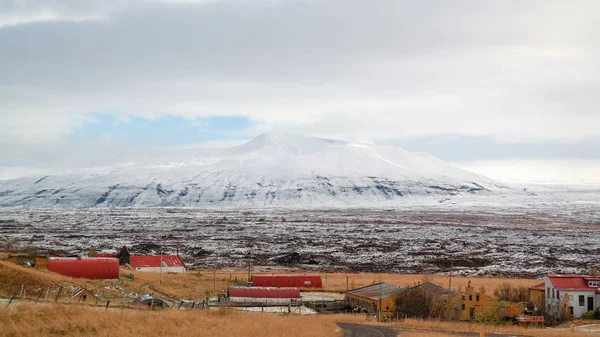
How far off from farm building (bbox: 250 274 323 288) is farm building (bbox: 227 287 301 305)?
628 centimetres

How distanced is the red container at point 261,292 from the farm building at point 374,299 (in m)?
4.51

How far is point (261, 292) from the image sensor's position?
50938 millimetres

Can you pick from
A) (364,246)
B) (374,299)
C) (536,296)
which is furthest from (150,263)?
(364,246)

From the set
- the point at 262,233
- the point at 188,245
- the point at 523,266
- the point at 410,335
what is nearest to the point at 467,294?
the point at 410,335

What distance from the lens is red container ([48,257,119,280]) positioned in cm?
4903

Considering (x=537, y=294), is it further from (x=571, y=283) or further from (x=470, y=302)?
(x=470, y=302)

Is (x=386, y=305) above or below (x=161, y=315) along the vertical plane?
below

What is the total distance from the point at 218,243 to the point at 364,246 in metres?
23.7

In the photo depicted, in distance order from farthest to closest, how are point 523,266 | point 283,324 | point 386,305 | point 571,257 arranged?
point 571,257, point 523,266, point 386,305, point 283,324

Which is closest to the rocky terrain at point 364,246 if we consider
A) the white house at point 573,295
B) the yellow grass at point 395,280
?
the yellow grass at point 395,280

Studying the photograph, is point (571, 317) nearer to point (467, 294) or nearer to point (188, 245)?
point (467, 294)

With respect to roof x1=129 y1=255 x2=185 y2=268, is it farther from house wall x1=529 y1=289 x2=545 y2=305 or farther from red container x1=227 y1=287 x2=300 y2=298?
house wall x1=529 y1=289 x2=545 y2=305

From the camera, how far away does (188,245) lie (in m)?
106

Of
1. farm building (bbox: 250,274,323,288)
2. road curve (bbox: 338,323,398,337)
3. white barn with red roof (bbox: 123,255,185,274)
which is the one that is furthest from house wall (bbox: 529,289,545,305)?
white barn with red roof (bbox: 123,255,185,274)
